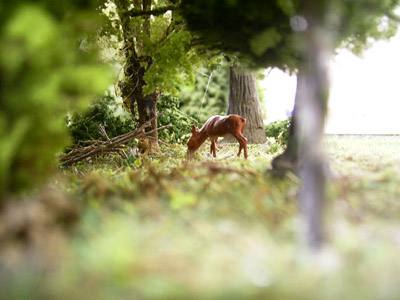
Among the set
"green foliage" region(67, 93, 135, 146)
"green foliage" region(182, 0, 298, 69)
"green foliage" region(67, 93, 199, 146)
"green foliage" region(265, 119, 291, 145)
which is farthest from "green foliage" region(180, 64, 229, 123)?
"green foliage" region(182, 0, 298, 69)

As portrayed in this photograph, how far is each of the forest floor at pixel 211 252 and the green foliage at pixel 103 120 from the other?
7867mm

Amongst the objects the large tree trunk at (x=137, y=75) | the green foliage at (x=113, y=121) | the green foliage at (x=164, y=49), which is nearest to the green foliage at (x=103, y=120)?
the green foliage at (x=113, y=121)

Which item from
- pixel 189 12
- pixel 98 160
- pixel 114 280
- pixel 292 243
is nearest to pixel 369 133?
pixel 98 160

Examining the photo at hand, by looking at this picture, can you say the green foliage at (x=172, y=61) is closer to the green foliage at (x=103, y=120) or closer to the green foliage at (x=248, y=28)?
the green foliage at (x=248, y=28)

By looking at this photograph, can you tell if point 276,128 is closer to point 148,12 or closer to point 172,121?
point 172,121

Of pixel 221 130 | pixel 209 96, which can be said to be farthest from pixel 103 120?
pixel 209 96

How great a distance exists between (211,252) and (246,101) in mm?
11114

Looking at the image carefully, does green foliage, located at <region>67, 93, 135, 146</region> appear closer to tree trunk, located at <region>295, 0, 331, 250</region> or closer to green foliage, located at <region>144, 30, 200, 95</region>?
green foliage, located at <region>144, 30, 200, 95</region>

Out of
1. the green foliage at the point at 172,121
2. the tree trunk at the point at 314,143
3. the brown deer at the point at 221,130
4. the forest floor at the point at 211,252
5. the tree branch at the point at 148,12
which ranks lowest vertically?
the forest floor at the point at 211,252

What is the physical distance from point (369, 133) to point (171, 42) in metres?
6.95

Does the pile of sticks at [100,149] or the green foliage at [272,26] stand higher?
the green foliage at [272,26]

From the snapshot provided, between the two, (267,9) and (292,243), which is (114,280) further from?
(267,9)

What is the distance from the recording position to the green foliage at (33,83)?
11.0 ft

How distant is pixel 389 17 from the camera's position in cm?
609
